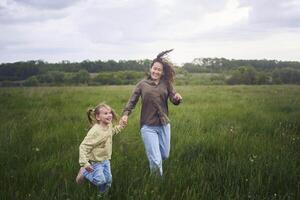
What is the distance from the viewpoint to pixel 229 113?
380 inches

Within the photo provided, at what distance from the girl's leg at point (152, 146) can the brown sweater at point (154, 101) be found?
99 millimetres

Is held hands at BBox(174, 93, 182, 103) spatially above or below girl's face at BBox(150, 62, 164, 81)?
below

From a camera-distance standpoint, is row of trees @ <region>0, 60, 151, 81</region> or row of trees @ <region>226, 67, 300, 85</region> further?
row of trees @ <region>226, 67, 300, 85</region>

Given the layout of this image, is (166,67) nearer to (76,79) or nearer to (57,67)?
(76,79)

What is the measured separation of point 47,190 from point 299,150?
4.06 meters

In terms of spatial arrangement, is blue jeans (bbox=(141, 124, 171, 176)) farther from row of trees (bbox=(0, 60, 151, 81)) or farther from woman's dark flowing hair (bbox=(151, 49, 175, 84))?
row of trees (bbox=(0, 60, 151, 81))

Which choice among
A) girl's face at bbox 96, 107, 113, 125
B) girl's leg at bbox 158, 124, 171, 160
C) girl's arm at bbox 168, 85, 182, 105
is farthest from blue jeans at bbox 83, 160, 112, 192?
girl's arm at bbox 168, 85, 182, 105

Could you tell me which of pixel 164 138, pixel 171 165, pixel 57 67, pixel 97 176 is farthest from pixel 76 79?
pixel 97 176

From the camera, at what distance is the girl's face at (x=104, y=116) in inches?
141

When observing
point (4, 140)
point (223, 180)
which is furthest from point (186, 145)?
point (4, 140)

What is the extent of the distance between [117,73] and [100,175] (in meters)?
55.5

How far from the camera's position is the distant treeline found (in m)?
40.0

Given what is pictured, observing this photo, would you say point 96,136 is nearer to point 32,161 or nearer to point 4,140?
point 32,161

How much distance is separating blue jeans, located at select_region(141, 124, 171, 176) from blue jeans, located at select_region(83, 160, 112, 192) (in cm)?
60
